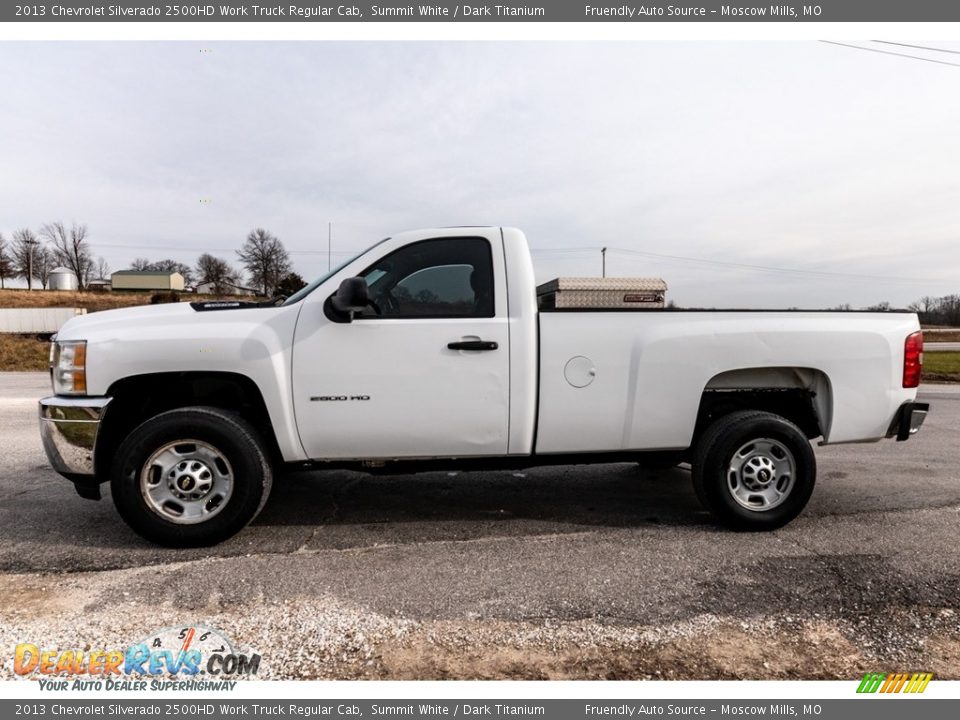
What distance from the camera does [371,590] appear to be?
2.95m

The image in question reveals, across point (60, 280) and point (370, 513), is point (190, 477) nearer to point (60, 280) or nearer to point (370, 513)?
point (370, 513)

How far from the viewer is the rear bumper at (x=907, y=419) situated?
385 cm

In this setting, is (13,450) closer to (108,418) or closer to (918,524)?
(108,418)

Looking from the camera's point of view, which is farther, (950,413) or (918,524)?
(950,413)

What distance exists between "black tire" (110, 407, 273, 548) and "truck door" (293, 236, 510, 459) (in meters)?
0.39

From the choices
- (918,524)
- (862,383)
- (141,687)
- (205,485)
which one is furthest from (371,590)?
(918,524)

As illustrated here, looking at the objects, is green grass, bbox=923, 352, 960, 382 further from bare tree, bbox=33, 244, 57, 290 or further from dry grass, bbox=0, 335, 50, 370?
bare tree, bbox=33, 244, 57, 290

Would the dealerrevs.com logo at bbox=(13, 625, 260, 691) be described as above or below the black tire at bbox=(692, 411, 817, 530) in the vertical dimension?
below

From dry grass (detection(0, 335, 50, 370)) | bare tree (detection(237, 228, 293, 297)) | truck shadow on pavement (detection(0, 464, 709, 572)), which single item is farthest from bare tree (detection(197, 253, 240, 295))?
truck shadow on pavement (detection(0, 464, 709, 572))

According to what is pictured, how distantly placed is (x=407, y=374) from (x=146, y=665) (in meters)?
1.89

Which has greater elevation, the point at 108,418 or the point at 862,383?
the point at 862,383

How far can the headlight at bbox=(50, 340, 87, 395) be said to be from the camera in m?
3.43

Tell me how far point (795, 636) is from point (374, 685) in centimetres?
184

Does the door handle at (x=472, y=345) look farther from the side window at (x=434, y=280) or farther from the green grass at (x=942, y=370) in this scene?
the green grass at (x=942, y=370)
